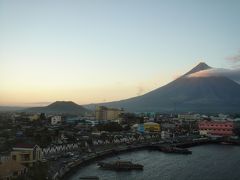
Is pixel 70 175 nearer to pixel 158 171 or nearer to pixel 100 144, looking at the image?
pixel 158 171

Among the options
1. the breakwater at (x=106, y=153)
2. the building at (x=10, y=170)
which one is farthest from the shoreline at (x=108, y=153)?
the building at (x=10, y=170)

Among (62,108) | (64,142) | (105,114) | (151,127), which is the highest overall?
(62,108)

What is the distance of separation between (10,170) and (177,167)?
413 cm

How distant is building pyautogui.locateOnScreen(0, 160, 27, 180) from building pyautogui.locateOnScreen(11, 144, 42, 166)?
0.91 m

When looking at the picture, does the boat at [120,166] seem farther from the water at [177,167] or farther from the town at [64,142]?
the town at [64,142]

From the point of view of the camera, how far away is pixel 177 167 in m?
8.52

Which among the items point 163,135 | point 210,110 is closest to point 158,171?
point 163,135

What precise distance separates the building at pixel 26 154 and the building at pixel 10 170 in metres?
0.91

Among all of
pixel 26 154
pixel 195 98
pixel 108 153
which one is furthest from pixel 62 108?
pixel 26 154

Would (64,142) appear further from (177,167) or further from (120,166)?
(177,167)

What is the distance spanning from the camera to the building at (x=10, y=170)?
5.32 m

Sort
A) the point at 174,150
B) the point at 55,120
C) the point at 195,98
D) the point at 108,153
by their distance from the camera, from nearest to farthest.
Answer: the point at 108,153, the point at 174,150, the point at 55,120, the point at 195,98

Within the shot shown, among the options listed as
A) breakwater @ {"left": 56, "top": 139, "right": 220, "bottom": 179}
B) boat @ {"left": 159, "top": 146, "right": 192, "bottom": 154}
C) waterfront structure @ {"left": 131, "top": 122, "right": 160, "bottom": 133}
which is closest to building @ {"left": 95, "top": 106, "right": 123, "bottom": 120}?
waterfront structure @ {"left": 131, "top": 122, "right": 160, "bottom": 133}

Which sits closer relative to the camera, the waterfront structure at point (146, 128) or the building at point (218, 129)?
the building at point (218, 129)
